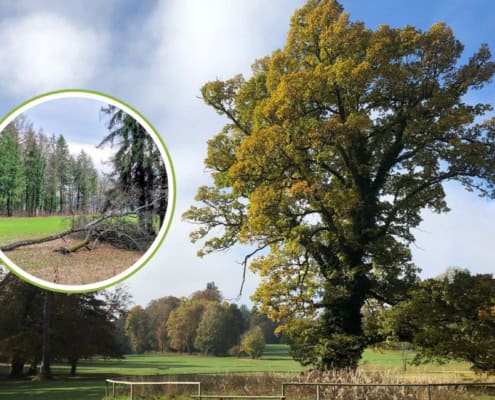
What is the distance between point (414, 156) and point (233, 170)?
7.64 metres

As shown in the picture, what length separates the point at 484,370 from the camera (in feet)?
59.5

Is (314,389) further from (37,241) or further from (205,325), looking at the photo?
(205,325)

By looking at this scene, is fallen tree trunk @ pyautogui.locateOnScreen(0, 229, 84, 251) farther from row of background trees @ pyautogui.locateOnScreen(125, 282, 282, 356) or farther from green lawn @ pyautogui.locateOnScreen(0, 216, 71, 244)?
row of background trees @ pyautogui.locateOnScreen(125, 282, 282, 356)

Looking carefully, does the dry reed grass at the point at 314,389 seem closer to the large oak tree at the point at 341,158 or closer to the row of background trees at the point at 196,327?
the large oak tree at the point at 341,158

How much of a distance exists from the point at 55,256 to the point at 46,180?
1.46m

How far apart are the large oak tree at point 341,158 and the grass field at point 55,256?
27.1ft

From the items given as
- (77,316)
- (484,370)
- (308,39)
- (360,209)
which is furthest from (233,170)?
(77,316)

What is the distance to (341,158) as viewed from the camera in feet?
73.7

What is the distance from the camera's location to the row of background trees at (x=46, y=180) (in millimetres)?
10625

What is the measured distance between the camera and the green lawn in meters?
10.4

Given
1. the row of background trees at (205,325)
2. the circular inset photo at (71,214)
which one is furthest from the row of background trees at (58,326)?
the circular inset photo at (71,214)

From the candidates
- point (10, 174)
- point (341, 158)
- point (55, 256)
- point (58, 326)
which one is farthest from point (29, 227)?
point (58, 326)

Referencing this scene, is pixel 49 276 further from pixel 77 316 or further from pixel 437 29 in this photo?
pixel 77 316

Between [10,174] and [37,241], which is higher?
[10,174]
